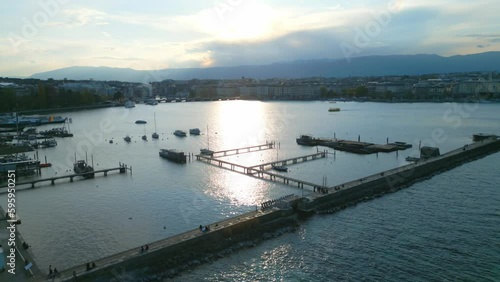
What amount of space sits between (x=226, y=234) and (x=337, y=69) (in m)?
116

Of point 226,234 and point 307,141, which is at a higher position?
point 307,141

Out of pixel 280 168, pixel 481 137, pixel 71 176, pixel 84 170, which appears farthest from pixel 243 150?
pixel 481 137

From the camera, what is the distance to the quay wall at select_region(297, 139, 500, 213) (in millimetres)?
9242

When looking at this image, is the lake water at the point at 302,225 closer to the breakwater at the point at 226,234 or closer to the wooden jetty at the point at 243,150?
Answer: the breakwater at the point at 226,234

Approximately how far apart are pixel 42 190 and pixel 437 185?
11.2 m

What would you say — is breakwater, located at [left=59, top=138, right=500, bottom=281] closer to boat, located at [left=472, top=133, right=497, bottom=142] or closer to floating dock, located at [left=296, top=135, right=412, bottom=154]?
floating dock, located at [left=296, top=135, right=412, bottom=154]

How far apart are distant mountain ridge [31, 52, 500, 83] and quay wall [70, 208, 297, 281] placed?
11011cm

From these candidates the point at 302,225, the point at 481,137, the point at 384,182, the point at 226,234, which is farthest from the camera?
the point at 481,137

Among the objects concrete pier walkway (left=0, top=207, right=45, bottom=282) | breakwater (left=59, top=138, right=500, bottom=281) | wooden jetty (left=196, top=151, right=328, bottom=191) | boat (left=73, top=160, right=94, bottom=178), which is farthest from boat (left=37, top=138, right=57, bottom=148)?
breakwater (left=59, top=138, right=500, bottom=281)

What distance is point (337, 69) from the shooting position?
4646 inches

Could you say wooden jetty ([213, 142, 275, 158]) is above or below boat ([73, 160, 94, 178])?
below

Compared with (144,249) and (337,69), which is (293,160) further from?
(337,69)

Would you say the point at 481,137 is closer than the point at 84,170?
No

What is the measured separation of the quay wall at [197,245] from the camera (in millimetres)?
5926
